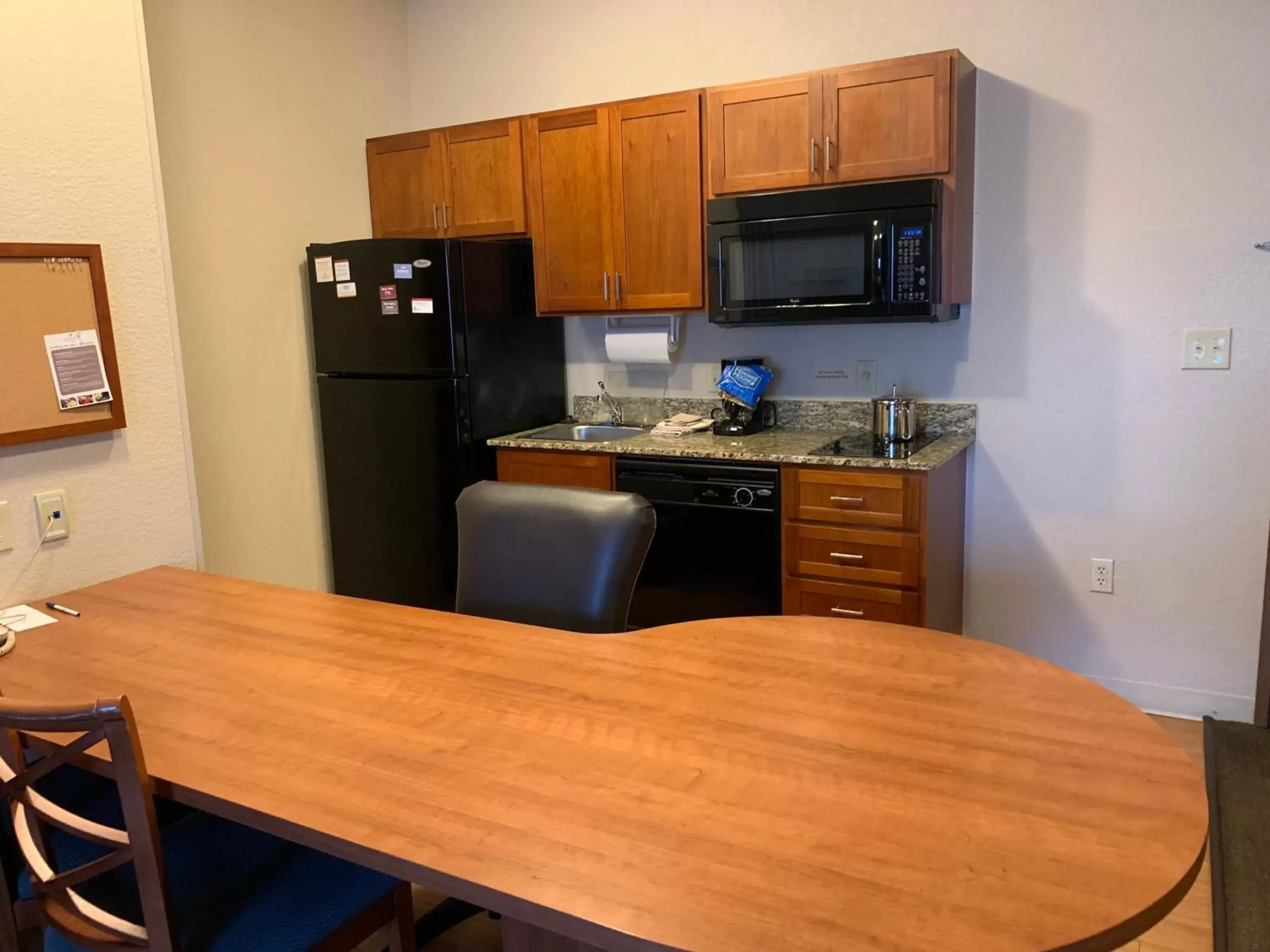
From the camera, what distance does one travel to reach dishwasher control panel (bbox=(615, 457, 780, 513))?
292 centimetres

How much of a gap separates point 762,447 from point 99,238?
192cm

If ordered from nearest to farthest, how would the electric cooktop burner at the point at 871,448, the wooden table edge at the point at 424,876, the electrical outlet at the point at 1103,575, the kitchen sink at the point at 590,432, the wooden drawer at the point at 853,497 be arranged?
the wooden table edge at the point at 424,876, the wooden drawer at the point at 853,497, the electric cooktop burner at the point at 871,448, the electrical outlet at the point at 1103,575, the kitchen sink at the point at 590,432

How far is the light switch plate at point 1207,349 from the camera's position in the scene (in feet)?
9.16

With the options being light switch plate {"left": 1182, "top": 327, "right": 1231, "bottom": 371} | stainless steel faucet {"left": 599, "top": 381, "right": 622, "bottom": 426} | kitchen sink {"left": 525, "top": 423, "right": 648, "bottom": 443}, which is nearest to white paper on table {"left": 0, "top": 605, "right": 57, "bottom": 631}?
kitchen sink {"left": 525, "top": 423, "right": 648, "bottom": 443}

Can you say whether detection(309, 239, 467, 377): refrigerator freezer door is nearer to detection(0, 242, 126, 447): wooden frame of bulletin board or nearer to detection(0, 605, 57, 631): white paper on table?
detection(0, 242, 126, 447): wooden frame of bulletin board

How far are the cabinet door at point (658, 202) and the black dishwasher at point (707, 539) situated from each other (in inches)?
24.4

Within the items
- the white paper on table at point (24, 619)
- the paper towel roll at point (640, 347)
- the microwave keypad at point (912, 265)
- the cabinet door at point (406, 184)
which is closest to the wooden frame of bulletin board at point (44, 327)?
the white paper on table at point (24, 619)

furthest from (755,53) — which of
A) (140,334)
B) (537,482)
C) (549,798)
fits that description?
(549,798)

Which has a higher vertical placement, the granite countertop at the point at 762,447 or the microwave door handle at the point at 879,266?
the microwave door handle at the point at 879,266

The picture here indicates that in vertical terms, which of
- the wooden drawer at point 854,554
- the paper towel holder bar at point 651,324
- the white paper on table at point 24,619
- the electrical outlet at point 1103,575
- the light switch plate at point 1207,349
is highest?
the paper towel holder bar at point 651,324

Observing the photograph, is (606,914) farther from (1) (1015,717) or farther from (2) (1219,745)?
(2) (1219,745)

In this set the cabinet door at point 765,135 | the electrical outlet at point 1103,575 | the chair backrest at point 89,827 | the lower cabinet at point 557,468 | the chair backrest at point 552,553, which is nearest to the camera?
the chair backrest at point 89,827

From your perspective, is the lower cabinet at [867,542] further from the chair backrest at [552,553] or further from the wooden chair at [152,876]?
the wooden chair at [152,876]

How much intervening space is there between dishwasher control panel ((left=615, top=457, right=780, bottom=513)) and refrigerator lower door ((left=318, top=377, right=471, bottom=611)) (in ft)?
2.20
